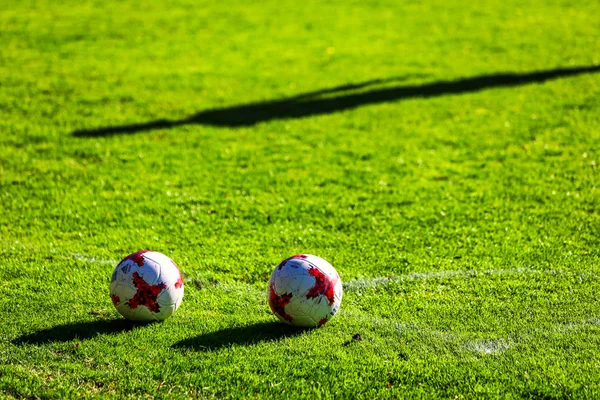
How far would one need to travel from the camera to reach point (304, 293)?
22.1 ft

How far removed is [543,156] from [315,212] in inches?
187

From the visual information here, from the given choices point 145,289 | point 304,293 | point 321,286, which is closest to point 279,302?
point 304,293

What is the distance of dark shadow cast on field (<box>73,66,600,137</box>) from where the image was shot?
14.9 metres

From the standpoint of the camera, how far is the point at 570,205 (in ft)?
35.3

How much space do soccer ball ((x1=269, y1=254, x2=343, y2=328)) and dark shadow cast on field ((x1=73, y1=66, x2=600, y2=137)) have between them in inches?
331

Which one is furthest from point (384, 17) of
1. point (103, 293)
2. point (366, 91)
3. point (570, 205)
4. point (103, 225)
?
point (103, 293)

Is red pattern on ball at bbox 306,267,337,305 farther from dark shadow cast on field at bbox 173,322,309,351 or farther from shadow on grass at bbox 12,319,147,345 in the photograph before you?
shadow on grass at bbox 12,319,147,345

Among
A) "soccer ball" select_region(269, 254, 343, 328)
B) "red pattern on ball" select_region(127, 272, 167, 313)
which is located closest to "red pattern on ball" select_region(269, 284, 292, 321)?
"soccer ball" select_region(269, 254, 343, 328)

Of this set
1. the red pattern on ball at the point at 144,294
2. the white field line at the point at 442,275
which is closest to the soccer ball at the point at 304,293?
the red pattern on ball at the point at 144,294

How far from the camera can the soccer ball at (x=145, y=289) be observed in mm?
6863

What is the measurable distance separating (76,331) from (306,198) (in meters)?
5.21

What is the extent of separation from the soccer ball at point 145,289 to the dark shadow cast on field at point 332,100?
778cm

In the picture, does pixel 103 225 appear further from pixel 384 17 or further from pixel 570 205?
pixel 384 17

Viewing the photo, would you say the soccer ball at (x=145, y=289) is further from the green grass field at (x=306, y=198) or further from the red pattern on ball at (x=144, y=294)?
the green grass field at (x=306, y=198)
